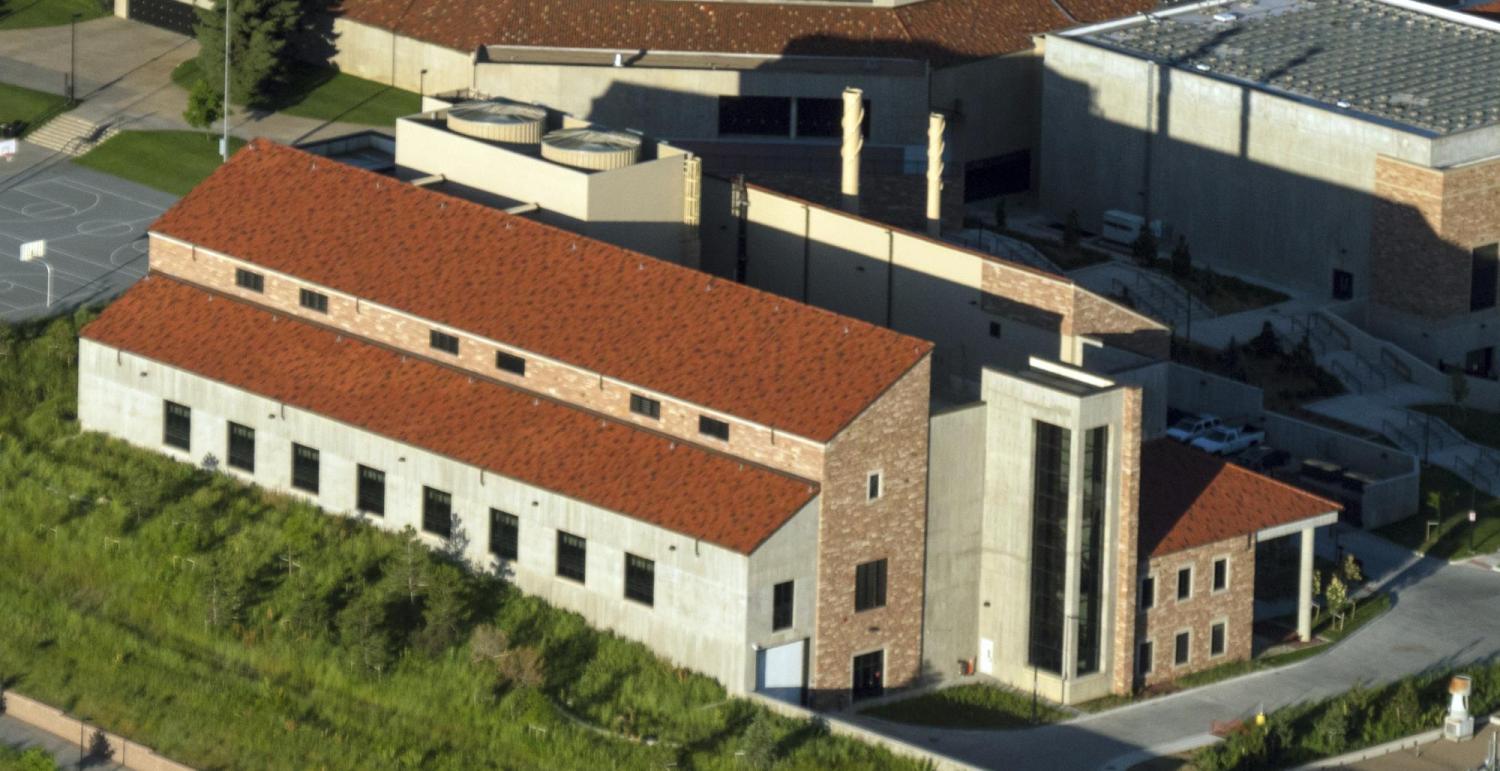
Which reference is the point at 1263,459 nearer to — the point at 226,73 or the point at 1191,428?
the point at 1191,428

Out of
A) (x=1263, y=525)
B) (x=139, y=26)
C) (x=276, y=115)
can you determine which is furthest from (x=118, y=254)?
(x=1263, y=525)

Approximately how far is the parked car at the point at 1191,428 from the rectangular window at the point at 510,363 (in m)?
29.2

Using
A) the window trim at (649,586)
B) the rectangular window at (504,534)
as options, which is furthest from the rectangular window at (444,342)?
the window trim at (649,586)

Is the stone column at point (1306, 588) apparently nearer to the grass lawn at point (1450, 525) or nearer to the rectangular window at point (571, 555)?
the grass lawn at point (1450, 525)

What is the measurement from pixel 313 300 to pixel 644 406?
1559cm

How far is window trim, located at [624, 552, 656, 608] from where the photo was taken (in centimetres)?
12362

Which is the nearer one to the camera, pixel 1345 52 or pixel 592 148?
pixel 592 148

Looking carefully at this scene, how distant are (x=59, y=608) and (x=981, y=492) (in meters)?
30.8

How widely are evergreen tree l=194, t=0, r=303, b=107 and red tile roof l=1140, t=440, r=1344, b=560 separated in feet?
194

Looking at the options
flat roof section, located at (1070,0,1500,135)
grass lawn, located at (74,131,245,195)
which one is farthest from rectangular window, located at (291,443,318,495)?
flat roof section, located at (1070,0,1500,135)

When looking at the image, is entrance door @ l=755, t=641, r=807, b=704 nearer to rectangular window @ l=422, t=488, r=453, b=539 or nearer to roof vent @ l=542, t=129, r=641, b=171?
rectangular window @ l=422, t=488, r=453, b=539

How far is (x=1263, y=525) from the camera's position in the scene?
129 metres

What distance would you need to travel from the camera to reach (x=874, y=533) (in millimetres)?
122938

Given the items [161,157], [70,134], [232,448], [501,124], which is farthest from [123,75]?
[232,448]
